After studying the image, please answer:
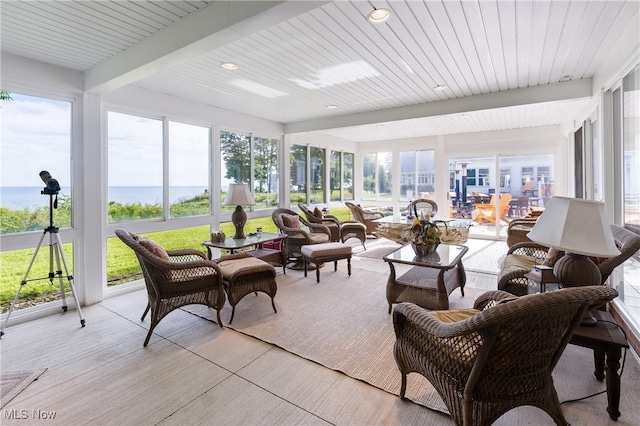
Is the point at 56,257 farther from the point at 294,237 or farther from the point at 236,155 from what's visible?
the point at 236,155

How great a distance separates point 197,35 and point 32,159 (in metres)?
2.53

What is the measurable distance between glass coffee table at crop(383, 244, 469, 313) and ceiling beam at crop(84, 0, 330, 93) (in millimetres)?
2391

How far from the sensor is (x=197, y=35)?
92.8 inches

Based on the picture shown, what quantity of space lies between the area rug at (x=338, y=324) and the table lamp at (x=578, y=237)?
1128 millimetres

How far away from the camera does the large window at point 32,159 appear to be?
3188mm

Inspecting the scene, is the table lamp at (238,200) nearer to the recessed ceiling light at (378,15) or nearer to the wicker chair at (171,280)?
the wicker chair at (171,280)

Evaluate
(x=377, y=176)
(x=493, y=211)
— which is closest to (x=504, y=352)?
(x=493, y=211)

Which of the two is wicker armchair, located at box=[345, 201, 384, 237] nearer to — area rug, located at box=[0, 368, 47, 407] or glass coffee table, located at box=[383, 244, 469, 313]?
glass coffee table, located at box=[383, 244, 469, 313]

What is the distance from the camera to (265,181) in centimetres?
625

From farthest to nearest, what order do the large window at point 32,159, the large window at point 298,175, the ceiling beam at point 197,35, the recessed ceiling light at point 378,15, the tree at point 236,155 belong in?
1. the large window at point 298,175
2. the tree at point 236,155
3. the large window at point 32,159
4. the recessed ceiling light at point 378,15
5. the ceiling beam at point 197,35

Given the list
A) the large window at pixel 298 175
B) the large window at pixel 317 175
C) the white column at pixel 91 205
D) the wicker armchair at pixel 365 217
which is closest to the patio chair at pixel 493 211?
the wicker armchair at pixel 365 217

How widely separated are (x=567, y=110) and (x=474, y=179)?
2.85 meters

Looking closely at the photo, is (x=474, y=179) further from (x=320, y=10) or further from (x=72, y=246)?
(x=72, y=246)

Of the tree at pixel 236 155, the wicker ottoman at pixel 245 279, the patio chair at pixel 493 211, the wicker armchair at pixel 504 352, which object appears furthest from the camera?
the patio chair at pixel 493 211
